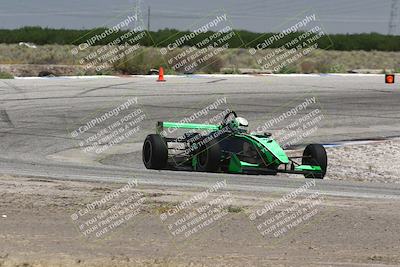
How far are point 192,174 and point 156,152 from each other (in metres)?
0.79

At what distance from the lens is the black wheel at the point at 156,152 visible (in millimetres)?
15352

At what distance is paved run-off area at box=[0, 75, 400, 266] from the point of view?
915 centimetres

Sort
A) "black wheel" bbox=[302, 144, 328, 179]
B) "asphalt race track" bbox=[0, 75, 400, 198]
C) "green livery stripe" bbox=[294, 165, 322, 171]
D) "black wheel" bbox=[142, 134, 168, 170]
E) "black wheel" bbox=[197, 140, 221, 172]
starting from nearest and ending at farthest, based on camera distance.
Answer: "asphalt race track" bbox=[0, 75, 400, 198] → "black wheel" bbox=[197, 140, 221, 172] → "black wheel" bbox=[142, 134, 168, 170] → "green livery stripe" bbox=[294, 165, 322, 171] → "black wheel" bbox=[302, 144, 328, 179]

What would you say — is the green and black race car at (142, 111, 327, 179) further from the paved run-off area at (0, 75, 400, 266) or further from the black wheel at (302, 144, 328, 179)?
the paved run-off area at (0, 75, 400, 266)

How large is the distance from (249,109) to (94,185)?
13.2 meters

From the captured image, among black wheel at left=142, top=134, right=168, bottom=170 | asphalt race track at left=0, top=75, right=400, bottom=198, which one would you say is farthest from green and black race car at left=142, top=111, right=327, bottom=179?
asphalt race track at left=0, top=75, right=400, bottom=198

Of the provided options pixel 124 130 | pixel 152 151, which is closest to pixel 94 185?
pixel 152 151

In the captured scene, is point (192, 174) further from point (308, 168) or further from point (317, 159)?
point (317, 159)

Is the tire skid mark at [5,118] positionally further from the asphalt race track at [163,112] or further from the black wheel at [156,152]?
the black wheel at [156,152]

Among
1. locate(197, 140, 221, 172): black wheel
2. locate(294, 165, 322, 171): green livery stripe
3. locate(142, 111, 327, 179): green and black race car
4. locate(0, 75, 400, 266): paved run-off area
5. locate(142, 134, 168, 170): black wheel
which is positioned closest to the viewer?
locate(0, 75, 400, 266): paved run-off area

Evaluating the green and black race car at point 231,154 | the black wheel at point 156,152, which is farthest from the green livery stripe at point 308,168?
the black wheel at point 156,152

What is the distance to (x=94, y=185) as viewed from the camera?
1288 cm

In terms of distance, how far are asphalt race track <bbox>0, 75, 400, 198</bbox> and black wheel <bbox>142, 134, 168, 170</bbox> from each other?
0.25 metres

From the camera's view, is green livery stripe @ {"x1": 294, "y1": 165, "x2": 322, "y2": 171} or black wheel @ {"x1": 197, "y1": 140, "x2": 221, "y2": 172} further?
green livery stripe @ {"x1": 294, "y1": 165, "x2": 322, "y2": 171}
